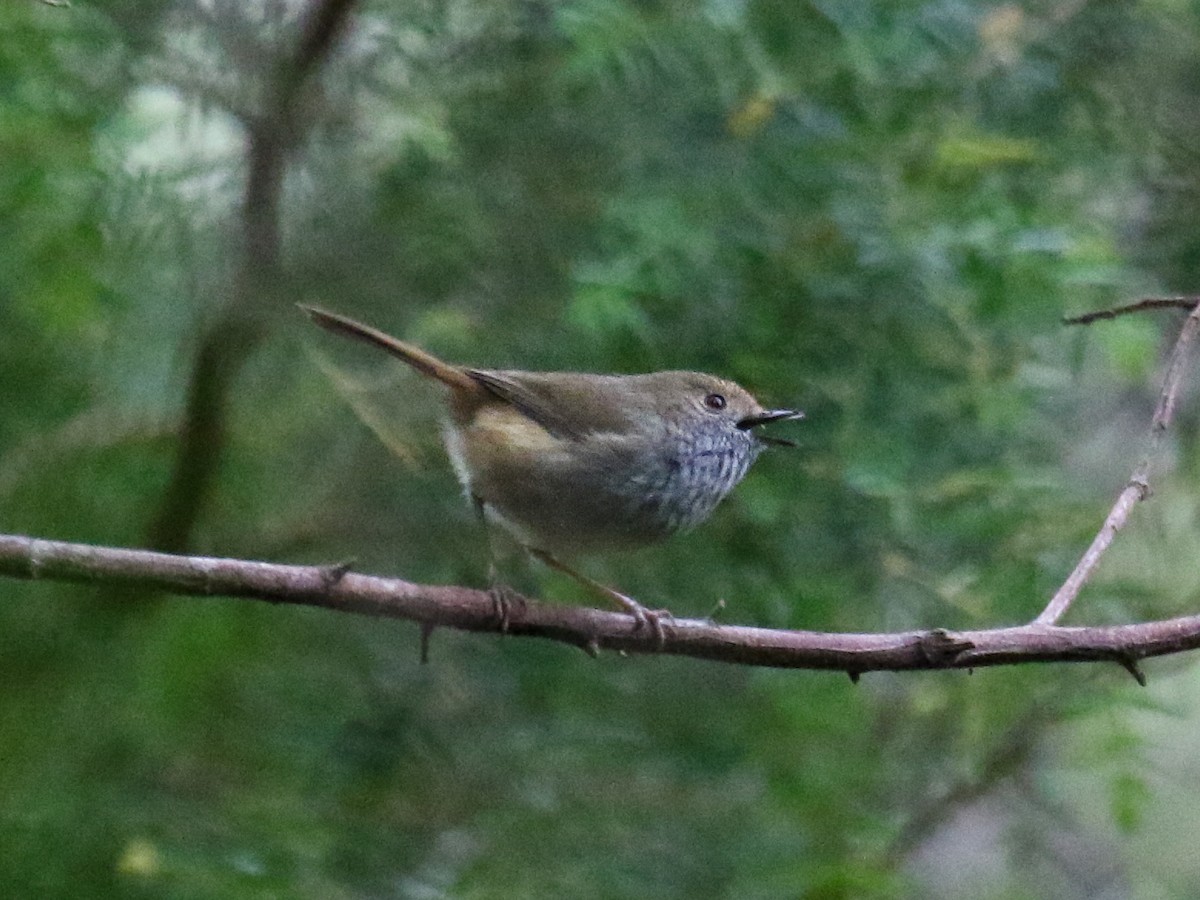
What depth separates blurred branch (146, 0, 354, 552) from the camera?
3738 mm

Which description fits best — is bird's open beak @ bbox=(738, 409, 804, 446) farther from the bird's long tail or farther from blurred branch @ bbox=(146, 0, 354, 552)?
blurred branch @ bbox=(146, 0, 354, 552)

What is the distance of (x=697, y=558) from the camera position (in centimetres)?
394

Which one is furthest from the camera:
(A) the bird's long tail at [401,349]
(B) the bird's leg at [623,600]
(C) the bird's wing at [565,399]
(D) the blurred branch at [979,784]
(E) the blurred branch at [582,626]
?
(D) the blurred branch at [979,784]

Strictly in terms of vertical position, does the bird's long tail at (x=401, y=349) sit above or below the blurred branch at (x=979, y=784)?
above

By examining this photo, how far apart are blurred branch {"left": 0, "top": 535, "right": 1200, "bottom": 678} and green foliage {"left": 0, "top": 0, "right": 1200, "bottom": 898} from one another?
1001 millimetres

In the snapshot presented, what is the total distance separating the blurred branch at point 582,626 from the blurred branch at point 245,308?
4.47 feet

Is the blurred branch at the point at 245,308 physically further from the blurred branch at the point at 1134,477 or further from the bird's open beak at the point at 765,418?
the blurred branch at the point at 1134,477

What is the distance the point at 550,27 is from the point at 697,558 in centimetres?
135

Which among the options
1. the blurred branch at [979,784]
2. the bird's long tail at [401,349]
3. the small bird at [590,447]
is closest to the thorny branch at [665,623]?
the small bird at [590,447]

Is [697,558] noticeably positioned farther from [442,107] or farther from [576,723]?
[442,107]

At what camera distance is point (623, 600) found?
10.5 feet

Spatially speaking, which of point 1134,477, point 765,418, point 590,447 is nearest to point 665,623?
point 1134,477

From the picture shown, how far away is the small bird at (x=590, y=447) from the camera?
341 centimetres

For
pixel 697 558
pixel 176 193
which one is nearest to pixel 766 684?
pixel 697 558
